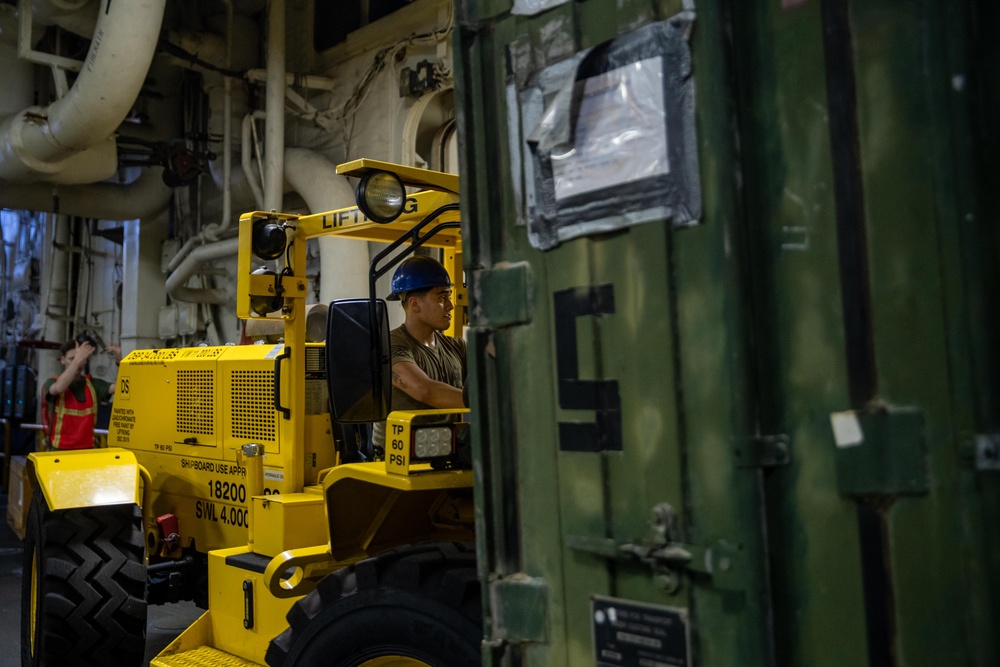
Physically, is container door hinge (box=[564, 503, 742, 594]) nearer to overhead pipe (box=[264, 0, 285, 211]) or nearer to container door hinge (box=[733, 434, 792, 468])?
container door hinge (box=[733, 434, 792, 468])

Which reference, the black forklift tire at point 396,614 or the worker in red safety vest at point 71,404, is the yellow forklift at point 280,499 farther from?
the worker in red safety vest at point 71,404

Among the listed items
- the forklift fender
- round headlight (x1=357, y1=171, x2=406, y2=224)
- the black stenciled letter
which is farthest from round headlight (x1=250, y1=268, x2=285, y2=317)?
the black stenciled letter

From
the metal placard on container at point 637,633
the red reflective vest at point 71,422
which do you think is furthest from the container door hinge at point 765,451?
the red reflective vest at point 71,422

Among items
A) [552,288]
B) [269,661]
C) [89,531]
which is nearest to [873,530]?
[552,288]

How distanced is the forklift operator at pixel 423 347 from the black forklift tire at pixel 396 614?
31.7 inches

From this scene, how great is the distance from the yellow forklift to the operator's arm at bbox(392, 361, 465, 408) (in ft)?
1.12

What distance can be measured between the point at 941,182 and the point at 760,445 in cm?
49

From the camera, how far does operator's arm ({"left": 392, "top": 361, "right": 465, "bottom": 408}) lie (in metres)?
3.28

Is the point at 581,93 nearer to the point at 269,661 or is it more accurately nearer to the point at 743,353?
the point at 743,353

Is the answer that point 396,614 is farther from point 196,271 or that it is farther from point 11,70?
point 11,70

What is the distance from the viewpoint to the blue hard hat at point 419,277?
11.7ft

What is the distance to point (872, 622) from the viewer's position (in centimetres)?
138

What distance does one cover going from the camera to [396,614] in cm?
243

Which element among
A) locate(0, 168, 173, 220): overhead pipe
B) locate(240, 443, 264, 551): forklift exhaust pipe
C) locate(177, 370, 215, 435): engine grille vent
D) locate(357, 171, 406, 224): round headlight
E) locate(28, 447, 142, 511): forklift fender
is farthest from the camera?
locate(0, 168, 173, 220): overhead pipe
